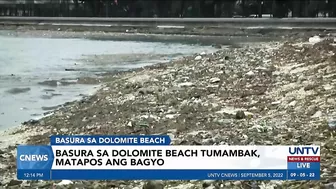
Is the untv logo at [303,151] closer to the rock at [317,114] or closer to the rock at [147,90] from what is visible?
the rock at [317,114]

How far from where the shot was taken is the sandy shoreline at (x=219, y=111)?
231 inches

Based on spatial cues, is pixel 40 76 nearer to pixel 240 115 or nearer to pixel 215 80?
pixel 215 80

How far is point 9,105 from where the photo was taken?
11.9 meters

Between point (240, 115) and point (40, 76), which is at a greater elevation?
point (240, 115)

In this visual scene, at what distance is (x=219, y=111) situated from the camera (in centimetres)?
830

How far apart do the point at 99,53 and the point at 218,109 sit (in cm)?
1895

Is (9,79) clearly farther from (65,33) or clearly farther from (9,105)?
(65,33)

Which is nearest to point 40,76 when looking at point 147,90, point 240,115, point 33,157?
point 147,90

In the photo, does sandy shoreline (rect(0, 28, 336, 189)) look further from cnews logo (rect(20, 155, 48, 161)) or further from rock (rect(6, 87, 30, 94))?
rock (rect(6, 87, 30, 94))

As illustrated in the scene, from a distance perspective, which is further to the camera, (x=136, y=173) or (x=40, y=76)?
(x=40, y=76)

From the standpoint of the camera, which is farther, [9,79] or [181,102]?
[9,79]

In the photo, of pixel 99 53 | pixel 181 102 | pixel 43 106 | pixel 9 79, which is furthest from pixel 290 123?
pixel 99 53

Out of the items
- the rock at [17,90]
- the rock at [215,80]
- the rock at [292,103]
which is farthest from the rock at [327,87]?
the rock at [17,90]

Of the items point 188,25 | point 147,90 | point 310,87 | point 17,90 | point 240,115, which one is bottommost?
point 17,90
